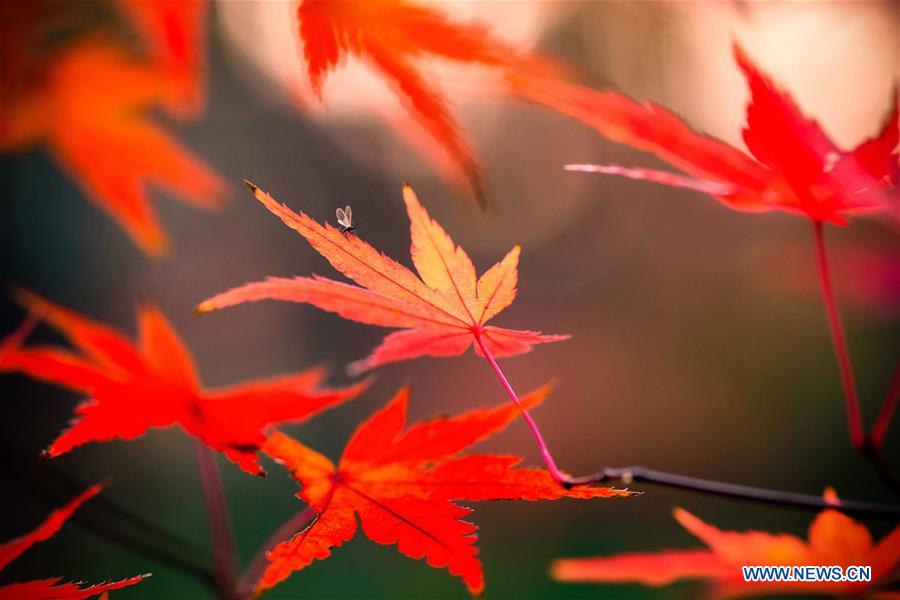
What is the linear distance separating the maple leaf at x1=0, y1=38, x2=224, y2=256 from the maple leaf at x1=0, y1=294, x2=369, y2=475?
11.9 inches

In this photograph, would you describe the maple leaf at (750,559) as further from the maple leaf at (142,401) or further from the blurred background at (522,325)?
the blurred background at (522,325)

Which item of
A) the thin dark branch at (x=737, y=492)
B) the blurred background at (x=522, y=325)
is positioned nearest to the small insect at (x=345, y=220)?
the thin dark branch at (x=737, y=492)

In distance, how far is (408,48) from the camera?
17.6 inches

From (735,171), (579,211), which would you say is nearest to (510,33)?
(735,171)

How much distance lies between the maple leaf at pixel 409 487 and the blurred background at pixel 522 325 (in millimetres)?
1424

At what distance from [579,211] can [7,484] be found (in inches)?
120

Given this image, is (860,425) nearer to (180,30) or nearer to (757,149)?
(757,149)

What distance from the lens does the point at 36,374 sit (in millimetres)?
453

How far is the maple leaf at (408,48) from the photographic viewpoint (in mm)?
409

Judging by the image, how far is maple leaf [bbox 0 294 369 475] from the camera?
1.20 ft

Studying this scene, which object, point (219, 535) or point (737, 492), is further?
point (219, 535)

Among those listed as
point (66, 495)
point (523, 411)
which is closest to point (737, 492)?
point (523, 411)

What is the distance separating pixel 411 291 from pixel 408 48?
20 cm

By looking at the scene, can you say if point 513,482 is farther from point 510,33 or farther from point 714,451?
point 714,451
